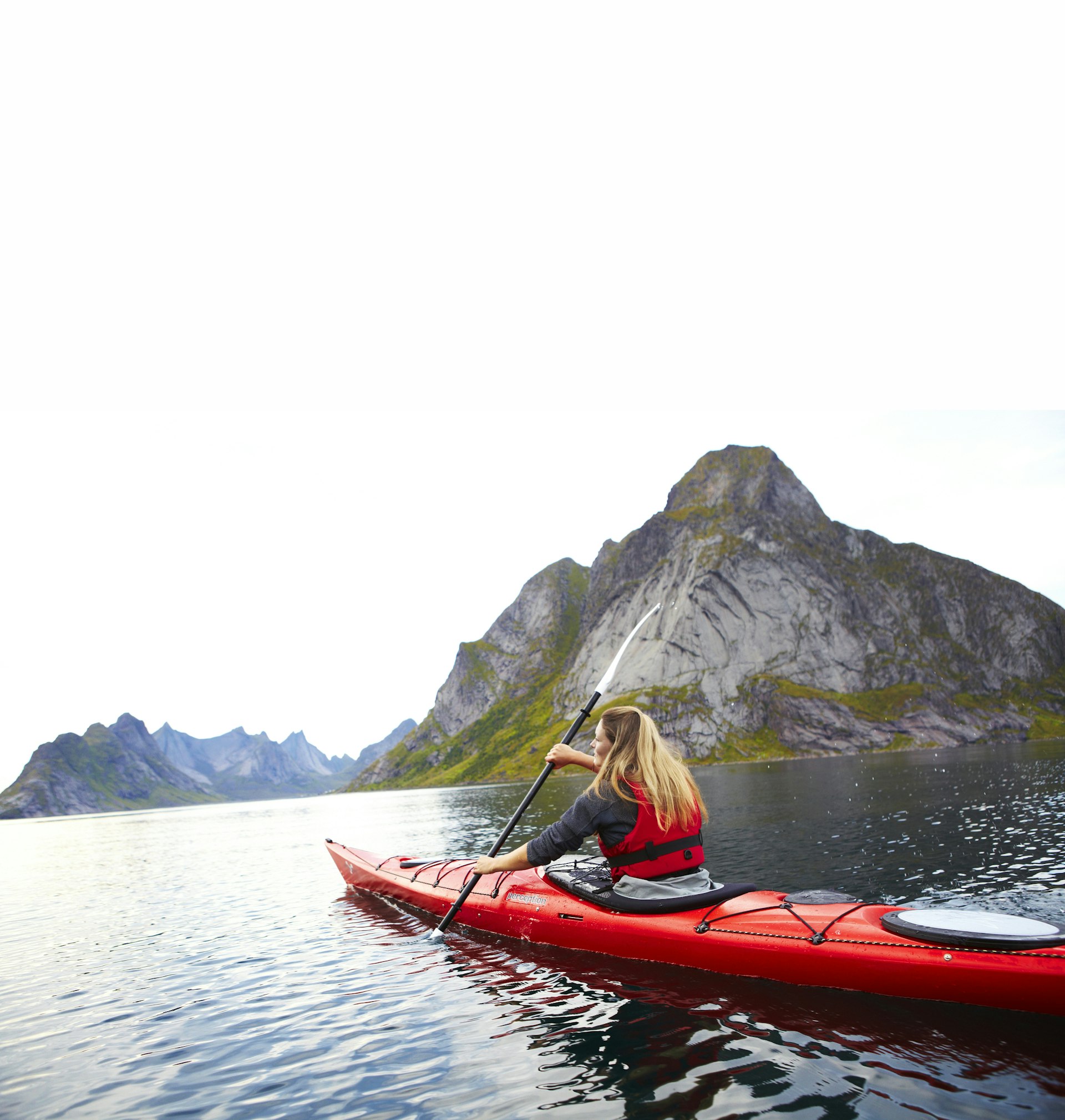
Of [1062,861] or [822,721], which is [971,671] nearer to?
[822,721]

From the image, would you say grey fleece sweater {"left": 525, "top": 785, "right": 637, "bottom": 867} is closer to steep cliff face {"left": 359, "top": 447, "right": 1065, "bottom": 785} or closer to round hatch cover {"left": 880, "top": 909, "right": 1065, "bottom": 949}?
round hatch cover {"left": 880, "top": 909, "right": 1065, "bottom": 949}

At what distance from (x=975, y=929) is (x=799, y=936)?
6.50 feet

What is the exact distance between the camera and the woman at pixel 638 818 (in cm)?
930

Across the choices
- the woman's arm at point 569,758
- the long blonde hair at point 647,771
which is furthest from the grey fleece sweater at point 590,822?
the woman's arm at point 569,758

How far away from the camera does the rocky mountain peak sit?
552 ft

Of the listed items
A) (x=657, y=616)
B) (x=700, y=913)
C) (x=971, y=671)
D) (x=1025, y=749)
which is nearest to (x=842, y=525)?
(x=971, y=671)

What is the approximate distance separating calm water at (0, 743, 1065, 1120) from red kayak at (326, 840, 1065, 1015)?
0.24 meters

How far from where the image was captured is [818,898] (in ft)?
30.3

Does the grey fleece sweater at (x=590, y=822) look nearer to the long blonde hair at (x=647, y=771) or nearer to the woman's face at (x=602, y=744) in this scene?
the long blonde hair at (x=647, y=771)

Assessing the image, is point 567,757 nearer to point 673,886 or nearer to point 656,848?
point 656,848

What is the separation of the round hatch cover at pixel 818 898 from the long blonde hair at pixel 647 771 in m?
1.61

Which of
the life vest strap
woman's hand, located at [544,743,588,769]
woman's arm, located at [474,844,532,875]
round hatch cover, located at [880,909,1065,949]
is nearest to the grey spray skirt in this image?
the life vest strap

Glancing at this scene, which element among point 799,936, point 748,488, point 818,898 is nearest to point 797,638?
point 748,488

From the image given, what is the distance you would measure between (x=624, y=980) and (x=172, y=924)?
46.1 feet
